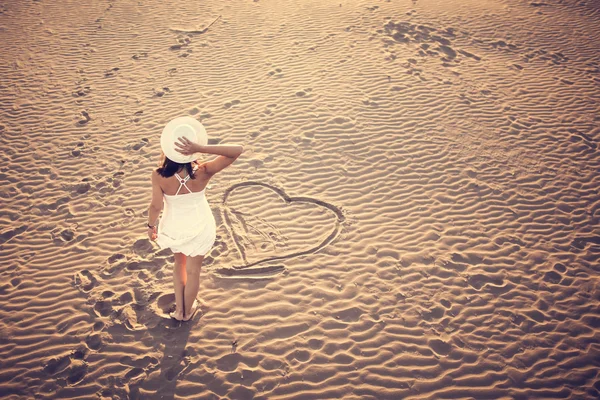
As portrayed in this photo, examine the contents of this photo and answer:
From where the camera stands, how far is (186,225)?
3.55 metres

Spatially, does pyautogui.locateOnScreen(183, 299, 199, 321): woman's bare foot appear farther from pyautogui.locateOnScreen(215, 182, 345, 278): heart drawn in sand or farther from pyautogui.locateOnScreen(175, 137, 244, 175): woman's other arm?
pyautogui.locateOnScreen(175, 137, 244, 175): woman's other arm

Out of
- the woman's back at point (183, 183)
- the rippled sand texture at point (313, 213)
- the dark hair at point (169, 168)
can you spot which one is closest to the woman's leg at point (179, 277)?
the rippled sand texture at point (313, 213)

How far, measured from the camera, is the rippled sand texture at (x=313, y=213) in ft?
12.8

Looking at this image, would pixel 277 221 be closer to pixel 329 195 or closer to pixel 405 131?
pixel 329 195

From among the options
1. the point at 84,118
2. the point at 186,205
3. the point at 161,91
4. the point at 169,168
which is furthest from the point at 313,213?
the point at 84,118

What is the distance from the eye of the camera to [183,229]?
3551 mm

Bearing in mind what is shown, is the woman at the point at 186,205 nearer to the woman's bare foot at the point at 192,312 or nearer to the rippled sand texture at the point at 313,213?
the woman's bare foot at the point at 192,312

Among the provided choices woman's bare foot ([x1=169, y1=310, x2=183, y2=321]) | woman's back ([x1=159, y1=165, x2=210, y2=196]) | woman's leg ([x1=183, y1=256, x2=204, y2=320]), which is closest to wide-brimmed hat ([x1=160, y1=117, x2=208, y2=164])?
woman's back ([x1=159, y1=165, x2=210, y2=196])

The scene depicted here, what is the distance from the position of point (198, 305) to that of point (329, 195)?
2.80m

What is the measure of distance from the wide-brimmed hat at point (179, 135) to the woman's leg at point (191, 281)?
3.72 feet

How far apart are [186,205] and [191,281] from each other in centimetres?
91

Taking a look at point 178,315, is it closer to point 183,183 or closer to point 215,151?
point 183,183

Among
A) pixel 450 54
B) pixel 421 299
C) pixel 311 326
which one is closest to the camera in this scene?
pixel 311 326

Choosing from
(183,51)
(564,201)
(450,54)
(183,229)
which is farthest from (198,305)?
(450,54)
